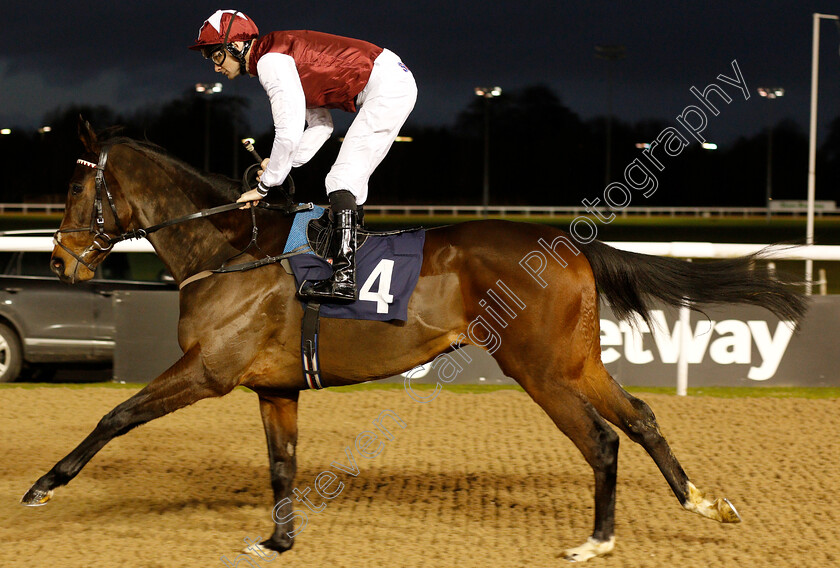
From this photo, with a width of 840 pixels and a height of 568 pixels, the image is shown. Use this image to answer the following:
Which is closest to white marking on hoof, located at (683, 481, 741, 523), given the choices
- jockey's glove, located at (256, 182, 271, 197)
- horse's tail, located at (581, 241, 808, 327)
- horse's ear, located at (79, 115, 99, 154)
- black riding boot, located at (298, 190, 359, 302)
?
horse's tail, located at (581, 241, 808, 327)

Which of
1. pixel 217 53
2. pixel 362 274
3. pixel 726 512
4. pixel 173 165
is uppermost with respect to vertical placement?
pixel 217 53

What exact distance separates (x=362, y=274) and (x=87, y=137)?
135 centimetres

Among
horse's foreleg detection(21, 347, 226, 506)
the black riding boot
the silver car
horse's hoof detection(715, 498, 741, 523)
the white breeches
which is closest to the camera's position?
horse's foreleg detection(21, 347, 226, 506)

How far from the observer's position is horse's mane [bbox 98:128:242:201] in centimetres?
373

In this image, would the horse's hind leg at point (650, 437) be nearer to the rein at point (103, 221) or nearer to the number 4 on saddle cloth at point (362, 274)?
the number 4 on saddle cloth at point (362, 274)

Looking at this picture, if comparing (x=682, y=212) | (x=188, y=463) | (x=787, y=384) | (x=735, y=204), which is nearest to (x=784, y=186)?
(x=735, y=204)

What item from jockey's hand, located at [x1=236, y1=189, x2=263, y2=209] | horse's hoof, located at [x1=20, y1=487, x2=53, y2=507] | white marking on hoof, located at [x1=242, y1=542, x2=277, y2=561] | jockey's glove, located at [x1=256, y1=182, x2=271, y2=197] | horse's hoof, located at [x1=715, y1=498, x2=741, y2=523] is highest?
jockey's glove, located at [x1=256, y1=182, x2=271, y2=197]

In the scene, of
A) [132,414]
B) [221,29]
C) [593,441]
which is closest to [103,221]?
[132,414]

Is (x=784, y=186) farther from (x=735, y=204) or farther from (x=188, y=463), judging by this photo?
(x=188, y=463)

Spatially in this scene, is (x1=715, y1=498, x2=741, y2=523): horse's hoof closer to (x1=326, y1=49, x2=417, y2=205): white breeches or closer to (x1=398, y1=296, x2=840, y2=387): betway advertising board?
(x1=326, y1=49, x2=417, y2=205): white breeches

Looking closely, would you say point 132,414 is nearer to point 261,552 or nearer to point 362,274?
point 261,552

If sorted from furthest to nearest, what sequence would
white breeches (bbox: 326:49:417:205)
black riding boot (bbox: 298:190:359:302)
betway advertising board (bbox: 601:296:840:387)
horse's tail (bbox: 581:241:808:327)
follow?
betway advertising board (bbox: 601:296:840:387)
horse's tail (bbox: 581:241:808:327)
white breeches (bbox: 326:49:417:205)
black riding boot (bbox: 298:190:359:302)

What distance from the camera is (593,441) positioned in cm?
346

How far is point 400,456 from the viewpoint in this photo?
16.3 feet
